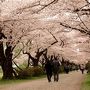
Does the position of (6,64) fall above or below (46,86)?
above

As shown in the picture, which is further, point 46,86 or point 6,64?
point 6,64

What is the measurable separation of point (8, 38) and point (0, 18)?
576 cm

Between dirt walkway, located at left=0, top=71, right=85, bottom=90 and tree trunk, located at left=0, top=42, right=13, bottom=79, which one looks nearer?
dirt walkway, located at left=0, top=71, right=85, bottom=90

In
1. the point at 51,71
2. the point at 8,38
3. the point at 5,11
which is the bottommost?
the point at 51,71

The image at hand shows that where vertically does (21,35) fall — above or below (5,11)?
below

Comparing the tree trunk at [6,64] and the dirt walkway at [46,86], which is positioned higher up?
the tree trunk at [6,64]

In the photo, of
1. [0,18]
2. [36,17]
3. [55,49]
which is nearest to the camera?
[0,18]

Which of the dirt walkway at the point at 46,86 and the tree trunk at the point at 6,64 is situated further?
the tree trunk at the point at 6,64

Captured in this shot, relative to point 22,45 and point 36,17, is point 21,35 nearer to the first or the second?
point 36,17

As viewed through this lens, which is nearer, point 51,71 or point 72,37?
point 51,71

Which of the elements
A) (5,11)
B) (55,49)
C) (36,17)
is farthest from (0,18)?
(55,49)

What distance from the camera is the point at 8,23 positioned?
104 feet

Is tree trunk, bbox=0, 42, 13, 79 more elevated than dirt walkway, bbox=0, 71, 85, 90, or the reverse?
tree trunk, bbox=0, 42, 13, 79

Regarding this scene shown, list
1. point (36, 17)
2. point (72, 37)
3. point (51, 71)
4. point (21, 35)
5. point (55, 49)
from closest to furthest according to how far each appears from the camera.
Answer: point (51, 71), point (36, 17), point (21, 35), point (72, 37), point (55, 49)
